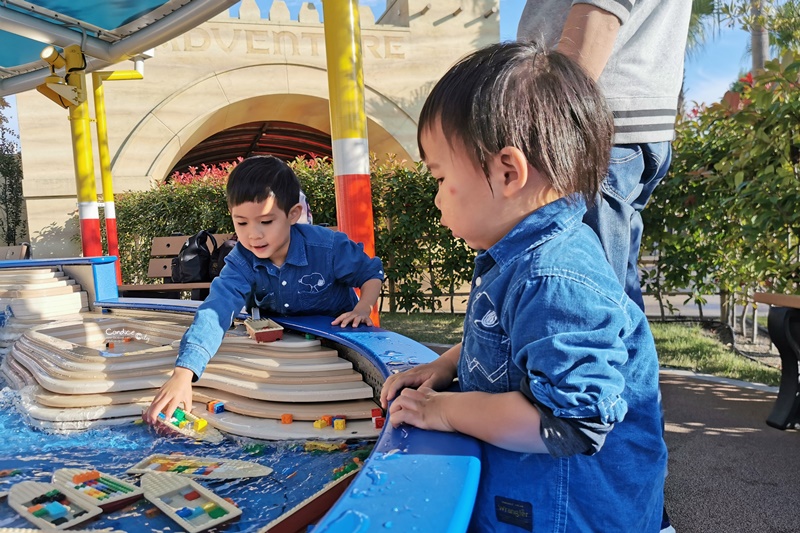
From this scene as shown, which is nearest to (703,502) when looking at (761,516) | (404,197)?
(761,516)

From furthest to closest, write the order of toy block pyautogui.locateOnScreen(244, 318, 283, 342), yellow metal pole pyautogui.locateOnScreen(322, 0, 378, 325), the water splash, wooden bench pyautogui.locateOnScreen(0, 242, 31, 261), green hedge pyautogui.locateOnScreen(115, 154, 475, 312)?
wooden bench pyautogui.locateOnScreen(0, 242, 31, 261) → green hedge pyautogui.locateOnScreen(115, 154, 475, 312) → yellow metal pole pyautogui.locateOnScreen(322, 0, 378, 325) → toy block pyautogui.locateOnScreen(244, 318, 283, 342) → the water splash

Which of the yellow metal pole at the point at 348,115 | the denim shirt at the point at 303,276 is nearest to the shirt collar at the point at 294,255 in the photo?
the denim shirt at the point at 303,276

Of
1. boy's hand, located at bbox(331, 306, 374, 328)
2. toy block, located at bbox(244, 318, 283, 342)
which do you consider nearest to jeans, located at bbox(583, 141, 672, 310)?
boy's hand, located at bbox(331, 306, 374, 328)

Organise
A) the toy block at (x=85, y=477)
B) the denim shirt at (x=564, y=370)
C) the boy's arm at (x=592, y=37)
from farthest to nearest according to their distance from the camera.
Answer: the boy's arm at (x=592, y=37) → the toy block at (x=85, y=477) → the denim shirt at (x=564, y=370)

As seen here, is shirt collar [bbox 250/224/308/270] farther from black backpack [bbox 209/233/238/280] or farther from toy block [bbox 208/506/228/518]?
black backpack [bbox 209/233/238/280]

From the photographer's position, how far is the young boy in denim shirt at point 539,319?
0.89 metres

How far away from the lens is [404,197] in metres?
7.23

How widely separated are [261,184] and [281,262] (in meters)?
0.41

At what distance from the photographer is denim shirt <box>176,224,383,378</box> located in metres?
2.67

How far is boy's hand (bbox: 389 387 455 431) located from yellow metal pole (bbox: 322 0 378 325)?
2597mm

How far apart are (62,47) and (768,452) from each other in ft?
21.2

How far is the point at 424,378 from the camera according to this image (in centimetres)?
131

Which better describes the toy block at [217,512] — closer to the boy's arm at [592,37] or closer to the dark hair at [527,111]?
the dark hair at [527,111]

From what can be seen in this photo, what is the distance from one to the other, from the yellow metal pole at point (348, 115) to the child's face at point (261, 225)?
3.89 ft
